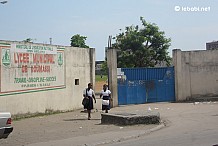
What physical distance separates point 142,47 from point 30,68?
16970mm

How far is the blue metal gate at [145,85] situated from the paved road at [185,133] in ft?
19.9

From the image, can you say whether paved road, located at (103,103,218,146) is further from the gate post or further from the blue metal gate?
the blue metal gate

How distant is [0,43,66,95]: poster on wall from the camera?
50.8 ft

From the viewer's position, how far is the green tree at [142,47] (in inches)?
1280

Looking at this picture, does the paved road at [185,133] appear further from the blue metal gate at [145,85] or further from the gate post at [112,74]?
the blue metal gate at [145,85]

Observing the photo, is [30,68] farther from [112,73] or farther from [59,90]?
[112,73]

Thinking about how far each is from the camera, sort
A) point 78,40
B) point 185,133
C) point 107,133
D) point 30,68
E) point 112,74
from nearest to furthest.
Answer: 1. point 185,133
2. point 107,133
3. point 30,68
4. point 112,74
5. point 78,40

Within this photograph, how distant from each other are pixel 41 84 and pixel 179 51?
10.0 metres

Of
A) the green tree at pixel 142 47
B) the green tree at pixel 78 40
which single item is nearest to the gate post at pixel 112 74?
the green tree at pixel 142 47

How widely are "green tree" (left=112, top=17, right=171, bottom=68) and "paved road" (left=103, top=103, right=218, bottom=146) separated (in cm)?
1650

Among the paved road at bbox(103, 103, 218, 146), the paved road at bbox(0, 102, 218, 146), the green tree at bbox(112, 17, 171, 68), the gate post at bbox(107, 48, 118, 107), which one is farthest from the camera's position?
the green tree at bbox(112, 17, 171, 68)

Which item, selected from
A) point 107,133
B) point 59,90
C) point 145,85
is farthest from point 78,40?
point 107,133

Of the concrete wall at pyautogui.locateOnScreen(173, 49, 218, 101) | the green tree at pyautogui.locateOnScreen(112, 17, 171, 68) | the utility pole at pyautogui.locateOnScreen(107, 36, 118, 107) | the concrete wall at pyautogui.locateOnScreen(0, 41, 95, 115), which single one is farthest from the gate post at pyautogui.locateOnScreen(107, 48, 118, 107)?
the green tree at pyautogui.locateOnScreen(112, 17, 171, 68)

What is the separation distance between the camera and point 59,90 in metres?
19.0
